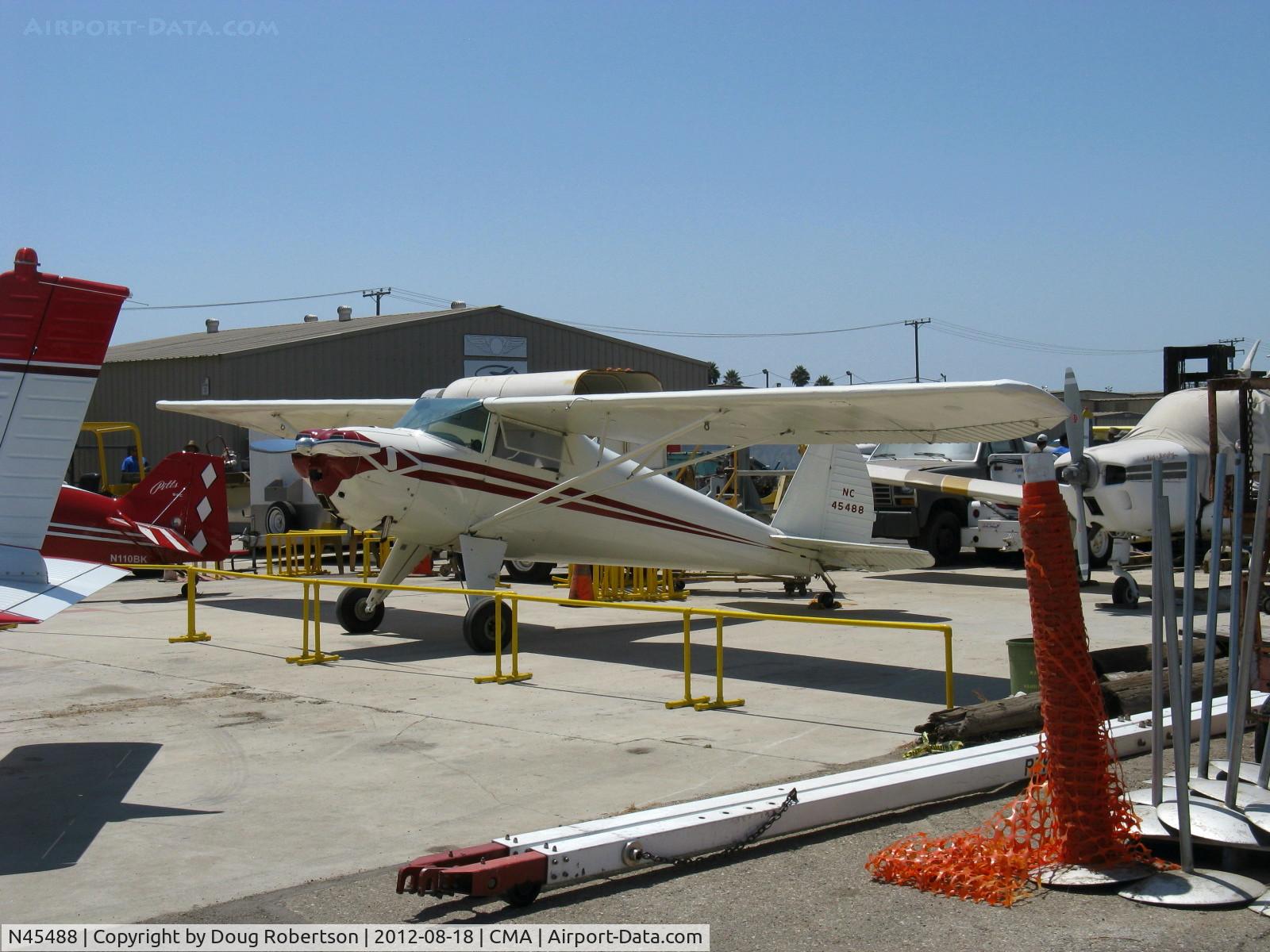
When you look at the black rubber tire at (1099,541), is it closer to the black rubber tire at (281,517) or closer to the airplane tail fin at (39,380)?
the airplane tail fin at (39,380)

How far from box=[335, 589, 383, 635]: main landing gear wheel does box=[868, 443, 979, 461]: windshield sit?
11758mm

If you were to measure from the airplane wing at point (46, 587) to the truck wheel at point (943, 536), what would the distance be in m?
16.3

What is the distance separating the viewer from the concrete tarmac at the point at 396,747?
4.84m

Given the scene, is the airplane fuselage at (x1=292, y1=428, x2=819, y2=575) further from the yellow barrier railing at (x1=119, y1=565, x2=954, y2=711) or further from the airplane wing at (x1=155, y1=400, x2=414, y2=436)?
the airplane wing at (x1=155, y1=400, x2=414, y2=436)

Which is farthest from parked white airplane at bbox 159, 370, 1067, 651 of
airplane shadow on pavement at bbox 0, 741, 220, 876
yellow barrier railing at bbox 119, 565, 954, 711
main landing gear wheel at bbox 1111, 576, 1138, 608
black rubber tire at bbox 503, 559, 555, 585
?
black rubber tire at bbox 503, 559, 555, 585

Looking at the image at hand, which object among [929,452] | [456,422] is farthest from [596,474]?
[929,452]

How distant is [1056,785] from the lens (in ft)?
15.8

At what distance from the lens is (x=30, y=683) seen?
998 cm

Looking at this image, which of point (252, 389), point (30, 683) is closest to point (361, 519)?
point (30, 683)

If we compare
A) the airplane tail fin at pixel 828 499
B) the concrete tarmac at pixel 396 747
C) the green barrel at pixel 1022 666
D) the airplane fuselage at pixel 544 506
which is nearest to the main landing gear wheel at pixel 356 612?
the concrete tarmac at pixel 396 747

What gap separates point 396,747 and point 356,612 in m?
5.35

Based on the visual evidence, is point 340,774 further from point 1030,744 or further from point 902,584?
point 902,584

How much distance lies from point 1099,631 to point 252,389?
2419 centimetres

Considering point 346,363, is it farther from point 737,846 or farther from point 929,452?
point 737,846
